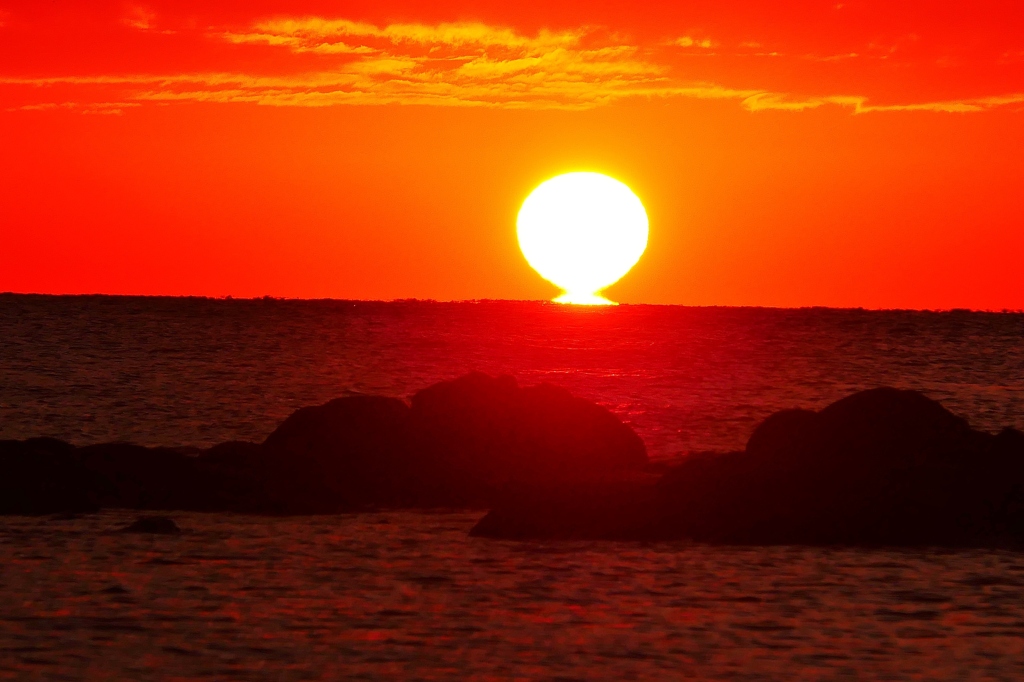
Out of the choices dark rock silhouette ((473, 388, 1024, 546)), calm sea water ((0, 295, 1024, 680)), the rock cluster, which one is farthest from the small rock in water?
dark rock silhouette ((473, 388, 1024, 546))

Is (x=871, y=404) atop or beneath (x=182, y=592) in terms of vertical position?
atop

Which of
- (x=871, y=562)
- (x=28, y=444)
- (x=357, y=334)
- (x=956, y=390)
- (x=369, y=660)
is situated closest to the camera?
(x=369, y=660)

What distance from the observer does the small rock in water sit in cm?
2317

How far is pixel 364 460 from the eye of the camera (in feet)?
93.5

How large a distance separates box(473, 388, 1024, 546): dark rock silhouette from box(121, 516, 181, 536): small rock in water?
4431 mm

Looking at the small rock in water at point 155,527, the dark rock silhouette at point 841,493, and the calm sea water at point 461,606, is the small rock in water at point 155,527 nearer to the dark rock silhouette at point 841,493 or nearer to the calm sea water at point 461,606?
the calm sea water at point 461,606

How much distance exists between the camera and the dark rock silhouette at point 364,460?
26.5 m

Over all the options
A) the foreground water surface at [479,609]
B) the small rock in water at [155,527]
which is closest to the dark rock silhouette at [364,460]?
the small rock in water at [155,527]

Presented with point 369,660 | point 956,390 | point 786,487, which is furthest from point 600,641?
point 956,390

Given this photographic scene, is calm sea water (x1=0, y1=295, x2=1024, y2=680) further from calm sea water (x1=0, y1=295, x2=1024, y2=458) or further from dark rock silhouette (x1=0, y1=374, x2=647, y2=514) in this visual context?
calm sea water (x1=0, y1=295, x2=1024, y2=458)

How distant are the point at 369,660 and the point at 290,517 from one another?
1065cm

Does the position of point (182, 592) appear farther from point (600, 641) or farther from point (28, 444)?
point (28, 444)

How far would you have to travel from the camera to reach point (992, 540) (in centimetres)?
2247

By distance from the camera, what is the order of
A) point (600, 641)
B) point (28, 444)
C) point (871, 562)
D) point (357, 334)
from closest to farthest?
point (600, 641) < point (871, 562) < point (28, 444) < point (357, 334)
